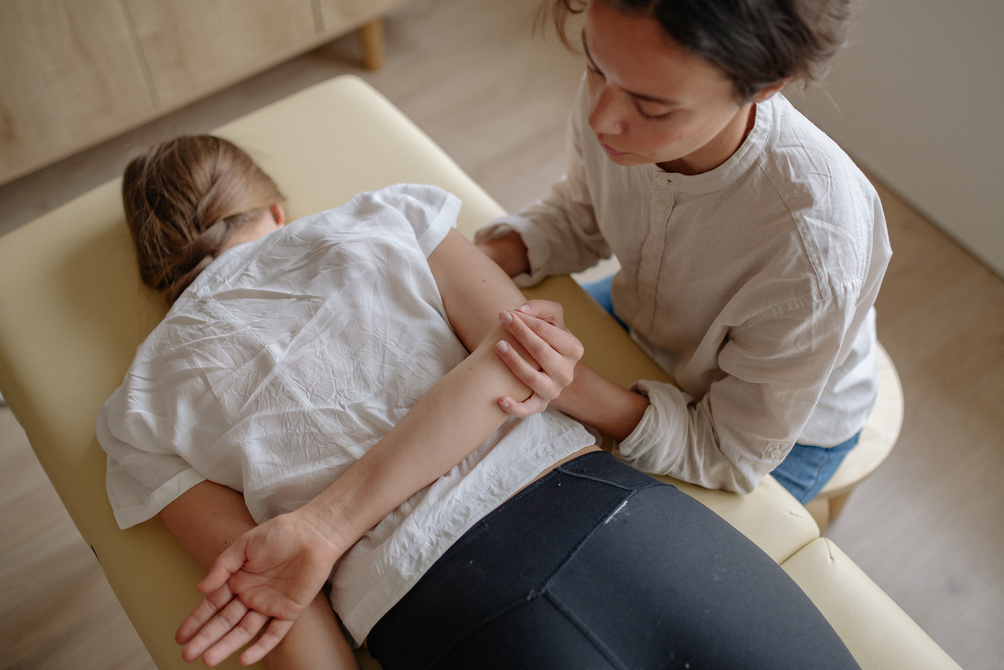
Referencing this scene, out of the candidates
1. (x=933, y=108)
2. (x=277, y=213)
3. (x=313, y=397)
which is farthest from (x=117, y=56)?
(x=933, y=108)

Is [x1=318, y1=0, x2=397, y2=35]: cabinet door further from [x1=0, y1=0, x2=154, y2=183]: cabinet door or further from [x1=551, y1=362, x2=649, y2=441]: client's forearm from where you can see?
[x1=551, y1=362, x2=649, y2=441]: client's forearm

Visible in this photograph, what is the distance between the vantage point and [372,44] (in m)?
2.21

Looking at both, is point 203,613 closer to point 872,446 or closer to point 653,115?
point 653,115

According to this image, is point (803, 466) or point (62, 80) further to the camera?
point (62, 80)

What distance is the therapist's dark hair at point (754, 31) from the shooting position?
658 mm

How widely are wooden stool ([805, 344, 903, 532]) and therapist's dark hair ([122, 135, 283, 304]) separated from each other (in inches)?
39.2

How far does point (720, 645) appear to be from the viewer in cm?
78

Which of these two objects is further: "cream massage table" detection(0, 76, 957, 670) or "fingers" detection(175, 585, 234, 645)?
"cream massage table" detection(0, 76, 957, 670)

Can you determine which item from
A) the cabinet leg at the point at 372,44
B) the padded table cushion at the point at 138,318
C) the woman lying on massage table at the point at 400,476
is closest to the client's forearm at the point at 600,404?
the woman lying on massage table at the point at 400,476

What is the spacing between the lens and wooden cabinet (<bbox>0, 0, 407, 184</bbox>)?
5.23 ft

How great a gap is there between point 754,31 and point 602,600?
0.58 metres

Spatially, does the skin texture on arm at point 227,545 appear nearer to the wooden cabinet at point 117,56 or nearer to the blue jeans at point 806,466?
the blue jeans at point 806,466

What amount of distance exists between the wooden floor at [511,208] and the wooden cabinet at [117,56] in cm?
20

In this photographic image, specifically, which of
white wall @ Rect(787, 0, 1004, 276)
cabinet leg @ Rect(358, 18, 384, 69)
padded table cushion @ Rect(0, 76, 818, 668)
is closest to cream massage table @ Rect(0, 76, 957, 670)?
padded table cushion @ Rect(0, 76, 818, 668)
